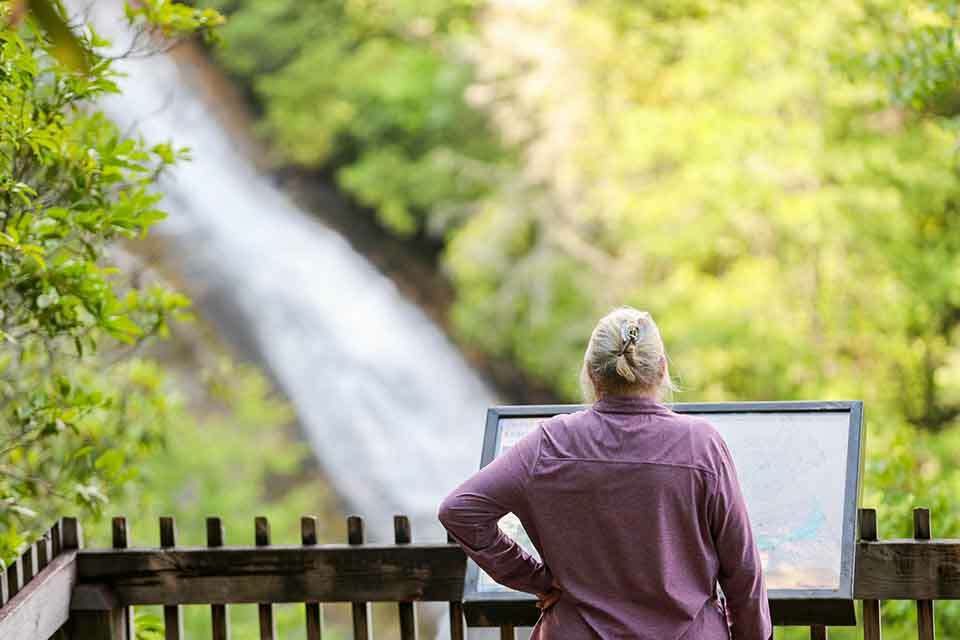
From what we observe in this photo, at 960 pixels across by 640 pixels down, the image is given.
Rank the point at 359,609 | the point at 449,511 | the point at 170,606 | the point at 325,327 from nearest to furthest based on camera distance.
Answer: the point at 449,511 → the point at 359,609 → the point at 170,606 → the point at 325,327

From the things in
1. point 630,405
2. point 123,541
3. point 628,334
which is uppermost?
point 628,334

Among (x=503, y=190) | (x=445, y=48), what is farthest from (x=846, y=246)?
(x=445, y=48)

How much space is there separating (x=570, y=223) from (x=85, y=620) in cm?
795

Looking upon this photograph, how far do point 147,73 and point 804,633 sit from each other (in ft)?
41.0

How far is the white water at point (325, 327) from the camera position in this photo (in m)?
11.1

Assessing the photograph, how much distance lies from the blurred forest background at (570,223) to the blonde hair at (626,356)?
4.33 feet

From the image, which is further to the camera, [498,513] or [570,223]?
[570,223]

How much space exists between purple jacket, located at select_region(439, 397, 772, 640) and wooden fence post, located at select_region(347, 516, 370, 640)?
97cm

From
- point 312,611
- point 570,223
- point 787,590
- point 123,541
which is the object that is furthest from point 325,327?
point 787,590

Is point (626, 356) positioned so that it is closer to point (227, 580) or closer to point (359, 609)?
point (359, 609)

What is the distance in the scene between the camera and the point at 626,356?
6.63 ft

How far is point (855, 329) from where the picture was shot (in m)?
7.93

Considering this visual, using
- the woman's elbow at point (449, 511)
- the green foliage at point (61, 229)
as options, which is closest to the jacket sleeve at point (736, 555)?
the woman's elbow at point (449, 511)

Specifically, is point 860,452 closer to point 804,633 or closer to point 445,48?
point 804,633
